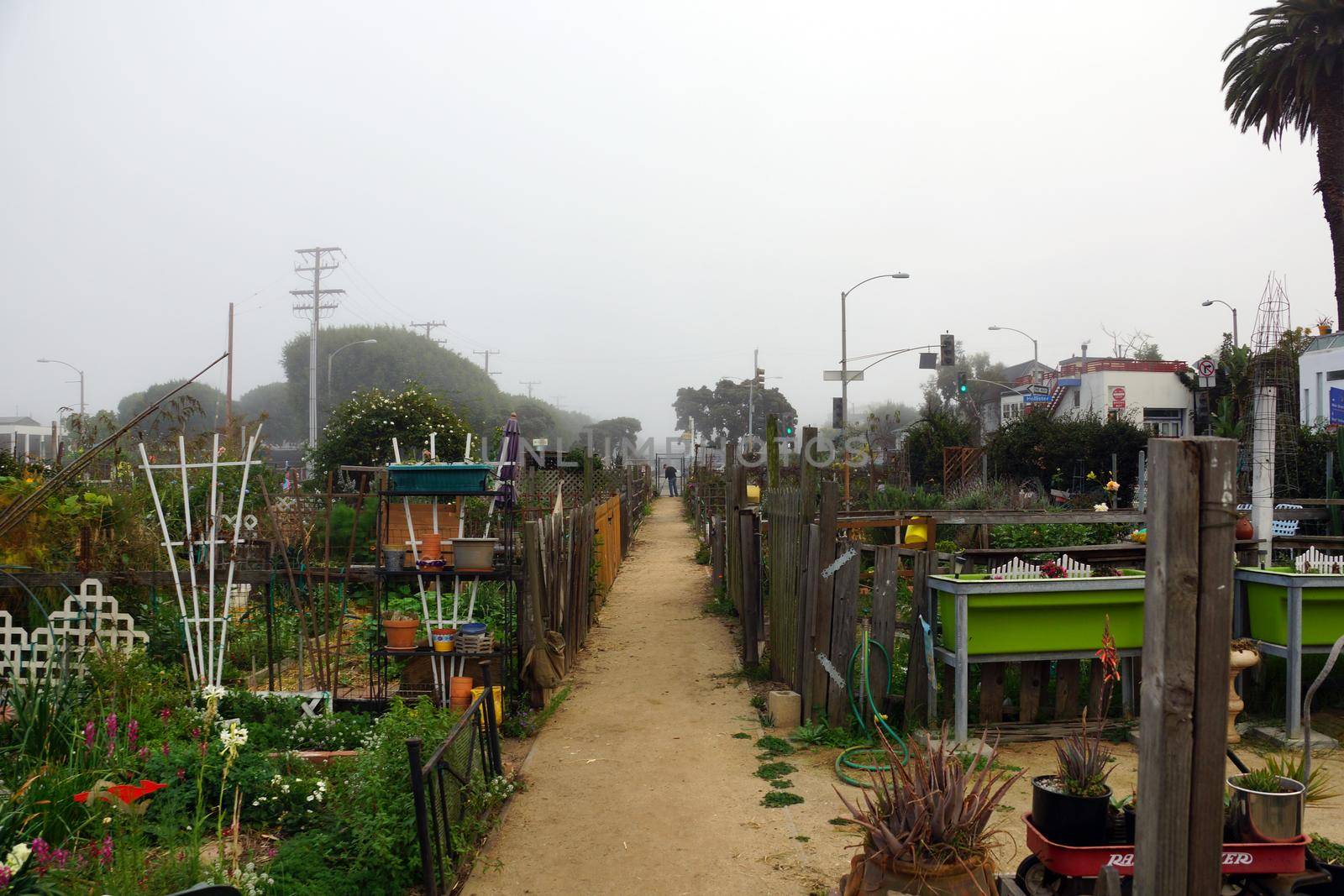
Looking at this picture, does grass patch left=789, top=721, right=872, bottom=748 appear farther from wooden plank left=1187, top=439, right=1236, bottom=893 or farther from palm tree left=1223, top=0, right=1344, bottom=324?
palm tree left=1223, top=0, right=1344, bottom=324

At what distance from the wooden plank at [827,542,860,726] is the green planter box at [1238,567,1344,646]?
287cm

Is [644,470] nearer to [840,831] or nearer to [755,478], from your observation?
[755,478]

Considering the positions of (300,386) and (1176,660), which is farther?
(300,386)

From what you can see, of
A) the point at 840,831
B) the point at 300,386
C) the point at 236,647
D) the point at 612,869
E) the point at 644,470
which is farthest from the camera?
the point at 300,386

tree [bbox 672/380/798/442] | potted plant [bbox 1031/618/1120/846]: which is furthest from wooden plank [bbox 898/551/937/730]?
tree [bbox 672/380/798/442]

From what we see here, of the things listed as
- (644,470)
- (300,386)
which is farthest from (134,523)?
(300,386)

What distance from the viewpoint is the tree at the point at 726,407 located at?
88.0 metres

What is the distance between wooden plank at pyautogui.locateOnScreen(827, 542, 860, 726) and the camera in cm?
674

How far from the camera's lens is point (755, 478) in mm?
22094

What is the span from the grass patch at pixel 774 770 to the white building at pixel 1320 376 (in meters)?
21.8

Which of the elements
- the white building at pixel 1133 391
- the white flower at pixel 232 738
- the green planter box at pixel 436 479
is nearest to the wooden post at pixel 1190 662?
the white flower at pixel 232 738

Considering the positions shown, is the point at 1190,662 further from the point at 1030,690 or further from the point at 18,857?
the point at 1030,690

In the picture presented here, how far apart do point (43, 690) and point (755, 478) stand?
17609mm

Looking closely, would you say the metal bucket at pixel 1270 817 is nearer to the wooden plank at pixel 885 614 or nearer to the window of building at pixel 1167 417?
the wooden plank at pixel 885 614
